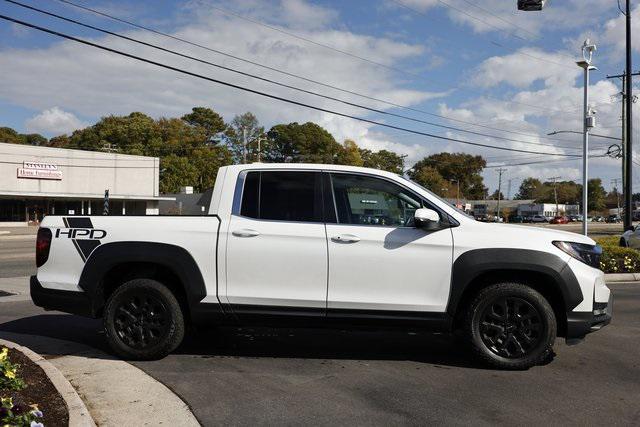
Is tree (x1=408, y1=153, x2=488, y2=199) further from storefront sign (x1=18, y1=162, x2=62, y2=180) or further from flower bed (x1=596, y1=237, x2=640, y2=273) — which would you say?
flower bed (x1=596, y1=237, x2=640, y2=273)

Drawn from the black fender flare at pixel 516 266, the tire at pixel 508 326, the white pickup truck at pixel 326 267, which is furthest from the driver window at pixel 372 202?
the tire at pixel 508 326

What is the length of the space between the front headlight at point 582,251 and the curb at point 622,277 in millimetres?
8394

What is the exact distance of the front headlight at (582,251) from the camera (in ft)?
17.6

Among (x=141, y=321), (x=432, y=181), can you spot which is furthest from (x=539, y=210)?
(x=141, y=321)

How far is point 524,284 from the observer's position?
17.9 ft

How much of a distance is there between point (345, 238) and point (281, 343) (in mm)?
1844

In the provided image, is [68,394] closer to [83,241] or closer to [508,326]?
[83,241]

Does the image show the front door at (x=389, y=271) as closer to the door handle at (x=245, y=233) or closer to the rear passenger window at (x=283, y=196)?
the rear passenger window at (x=283, y=196)

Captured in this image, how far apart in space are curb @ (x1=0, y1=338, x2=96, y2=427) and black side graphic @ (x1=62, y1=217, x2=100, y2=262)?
1.02 m

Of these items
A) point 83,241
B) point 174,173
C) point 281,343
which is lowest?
point 281,343

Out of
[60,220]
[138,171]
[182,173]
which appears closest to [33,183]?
Result: [138,171]

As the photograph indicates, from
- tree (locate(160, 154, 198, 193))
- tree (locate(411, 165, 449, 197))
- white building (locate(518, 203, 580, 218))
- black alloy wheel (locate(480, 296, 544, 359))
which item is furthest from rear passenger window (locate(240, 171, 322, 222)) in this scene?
white building (locate(518, 203, 580, 218))

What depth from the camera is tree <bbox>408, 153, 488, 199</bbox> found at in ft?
438

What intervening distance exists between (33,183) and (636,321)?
158 ft
